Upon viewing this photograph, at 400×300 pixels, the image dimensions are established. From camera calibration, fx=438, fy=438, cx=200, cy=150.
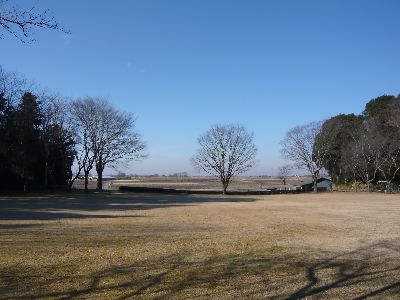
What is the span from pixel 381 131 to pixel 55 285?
53.8 m

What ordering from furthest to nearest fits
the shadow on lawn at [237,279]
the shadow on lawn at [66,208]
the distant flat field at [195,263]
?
the shadow on lawn at [66,208] < the distant flat field at [195,263] < the shadow on lawn at [237,279]

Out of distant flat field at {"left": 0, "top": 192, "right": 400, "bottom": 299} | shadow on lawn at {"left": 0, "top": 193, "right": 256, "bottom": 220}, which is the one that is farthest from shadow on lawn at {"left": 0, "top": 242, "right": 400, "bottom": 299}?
shadow on lawn at {"left": 0, "top": 193, "right": 256, "bottom": 220}

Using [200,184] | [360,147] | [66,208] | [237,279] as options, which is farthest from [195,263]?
[200,184]

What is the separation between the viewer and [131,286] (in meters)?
6.64

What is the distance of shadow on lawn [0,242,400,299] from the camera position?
6312 millimetres

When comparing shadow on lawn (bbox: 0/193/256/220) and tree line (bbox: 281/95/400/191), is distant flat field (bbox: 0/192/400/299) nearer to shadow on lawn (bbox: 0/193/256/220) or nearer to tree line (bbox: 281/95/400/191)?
shadow on lawn (bbox: 0/193/256/220)

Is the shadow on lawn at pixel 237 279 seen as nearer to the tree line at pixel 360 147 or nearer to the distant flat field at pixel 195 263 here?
the distant flat field at pixel 195 263

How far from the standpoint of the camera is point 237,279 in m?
7.21

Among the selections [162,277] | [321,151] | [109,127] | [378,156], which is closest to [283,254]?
[162,277]

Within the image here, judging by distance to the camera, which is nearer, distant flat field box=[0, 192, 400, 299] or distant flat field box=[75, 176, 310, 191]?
distant flat field box=[0, 192, 400, 299]

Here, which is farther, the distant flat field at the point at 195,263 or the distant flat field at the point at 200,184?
the distant flat field at the point at 200,184

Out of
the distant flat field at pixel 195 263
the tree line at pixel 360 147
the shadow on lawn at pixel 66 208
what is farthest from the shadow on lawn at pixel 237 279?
the tree line at pixel 360 147

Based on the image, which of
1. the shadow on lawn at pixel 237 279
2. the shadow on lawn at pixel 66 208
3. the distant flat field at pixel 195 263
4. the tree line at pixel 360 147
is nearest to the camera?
the shadow on lawn at pixel 237 279

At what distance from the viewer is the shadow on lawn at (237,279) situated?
20.7ft
